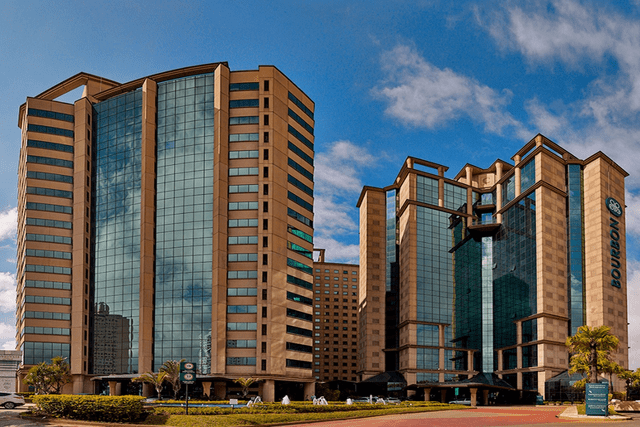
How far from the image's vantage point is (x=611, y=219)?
130 meters

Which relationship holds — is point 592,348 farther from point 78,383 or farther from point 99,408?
point 78,383

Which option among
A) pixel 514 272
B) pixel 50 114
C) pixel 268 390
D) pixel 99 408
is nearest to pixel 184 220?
pixel 268 390

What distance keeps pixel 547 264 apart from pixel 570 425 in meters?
86.9

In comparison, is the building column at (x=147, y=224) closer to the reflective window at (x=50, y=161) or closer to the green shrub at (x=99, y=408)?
the reflective window at (x=50, y=161)

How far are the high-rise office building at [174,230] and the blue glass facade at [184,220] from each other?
0.25m

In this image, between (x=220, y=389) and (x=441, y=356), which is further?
(x=441, y=356)

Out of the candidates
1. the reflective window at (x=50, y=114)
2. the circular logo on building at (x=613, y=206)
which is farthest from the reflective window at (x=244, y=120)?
the circular logo on building at (x=613, y=206)

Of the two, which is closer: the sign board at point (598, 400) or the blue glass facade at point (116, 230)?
the sign board at point (598, 400)

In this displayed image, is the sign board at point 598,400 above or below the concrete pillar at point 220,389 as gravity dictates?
above

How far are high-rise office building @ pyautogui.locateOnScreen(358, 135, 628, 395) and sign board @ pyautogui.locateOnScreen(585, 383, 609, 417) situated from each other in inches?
2703

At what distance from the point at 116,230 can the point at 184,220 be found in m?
16.1

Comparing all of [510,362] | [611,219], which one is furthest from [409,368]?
[611,219]

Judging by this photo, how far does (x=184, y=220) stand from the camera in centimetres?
11125

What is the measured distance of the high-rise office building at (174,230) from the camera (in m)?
106
